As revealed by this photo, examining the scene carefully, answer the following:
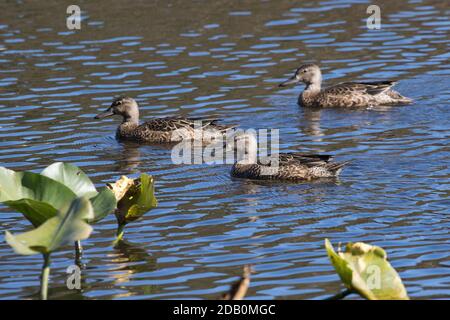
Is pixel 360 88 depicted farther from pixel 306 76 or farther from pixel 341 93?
pixel 306 76

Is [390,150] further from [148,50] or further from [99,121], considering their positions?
[148,50]

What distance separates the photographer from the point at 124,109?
1590cm

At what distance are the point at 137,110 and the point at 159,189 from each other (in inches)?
151

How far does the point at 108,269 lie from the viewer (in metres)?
9.67

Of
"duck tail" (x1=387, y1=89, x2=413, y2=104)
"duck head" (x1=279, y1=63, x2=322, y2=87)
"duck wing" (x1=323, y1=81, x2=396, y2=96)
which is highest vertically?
"duck head" (x1=279, y1=63, x2=322, y2=87)

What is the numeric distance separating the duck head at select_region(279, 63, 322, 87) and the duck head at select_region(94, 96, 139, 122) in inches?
99.7

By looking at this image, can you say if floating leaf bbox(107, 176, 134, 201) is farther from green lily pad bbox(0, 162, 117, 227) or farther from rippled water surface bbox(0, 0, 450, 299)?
green lily pad bbox(0, 162, 117, 227)

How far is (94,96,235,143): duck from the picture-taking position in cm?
1523

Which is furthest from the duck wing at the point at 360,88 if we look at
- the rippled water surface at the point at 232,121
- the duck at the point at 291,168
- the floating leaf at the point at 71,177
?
the floating leaf at the point at 71,177

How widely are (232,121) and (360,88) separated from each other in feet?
7.06

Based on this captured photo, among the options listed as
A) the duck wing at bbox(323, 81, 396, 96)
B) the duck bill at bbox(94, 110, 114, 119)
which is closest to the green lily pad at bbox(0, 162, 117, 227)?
the duck bill at bbox(94, 110, 114, 119)

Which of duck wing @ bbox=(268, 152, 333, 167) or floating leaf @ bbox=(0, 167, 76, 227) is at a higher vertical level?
floating leaf @ bbox=(0, 167, 76, 227)

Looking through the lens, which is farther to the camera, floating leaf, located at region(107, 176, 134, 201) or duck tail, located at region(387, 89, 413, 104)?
duck tail, located at region(387, 89, 413, 104)

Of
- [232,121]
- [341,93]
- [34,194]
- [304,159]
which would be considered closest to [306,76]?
[341,93]
